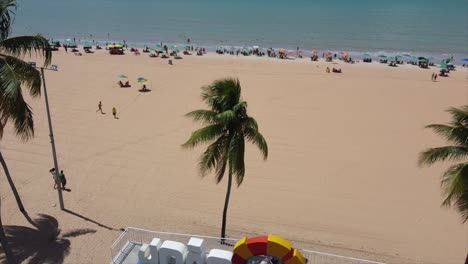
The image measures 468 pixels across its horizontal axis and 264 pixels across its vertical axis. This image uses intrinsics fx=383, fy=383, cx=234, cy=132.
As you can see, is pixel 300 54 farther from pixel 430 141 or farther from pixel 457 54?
pixel 430 141

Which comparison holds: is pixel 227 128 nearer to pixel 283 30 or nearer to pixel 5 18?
pixel 5 18

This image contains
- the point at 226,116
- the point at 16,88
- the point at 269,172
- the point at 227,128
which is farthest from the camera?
the point at 269,172

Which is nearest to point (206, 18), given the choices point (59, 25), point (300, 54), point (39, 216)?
point (59, 25)

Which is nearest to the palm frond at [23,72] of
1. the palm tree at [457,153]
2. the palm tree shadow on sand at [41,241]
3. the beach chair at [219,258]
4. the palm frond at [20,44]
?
the palm frond at [20,44]

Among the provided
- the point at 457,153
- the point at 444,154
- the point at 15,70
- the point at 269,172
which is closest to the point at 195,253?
the point at 15,70

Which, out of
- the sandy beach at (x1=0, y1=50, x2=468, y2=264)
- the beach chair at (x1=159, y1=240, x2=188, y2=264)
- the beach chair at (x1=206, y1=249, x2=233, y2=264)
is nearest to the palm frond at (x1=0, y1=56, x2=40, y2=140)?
the beach chair at (x1=159, y1=240, x2=188, y2=264)

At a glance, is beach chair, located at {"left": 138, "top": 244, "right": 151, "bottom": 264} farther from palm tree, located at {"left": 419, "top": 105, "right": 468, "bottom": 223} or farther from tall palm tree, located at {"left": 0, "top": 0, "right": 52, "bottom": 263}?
palm tree, located at {"left": 419, "top": 105, "right": 468, "bottom": 223}
